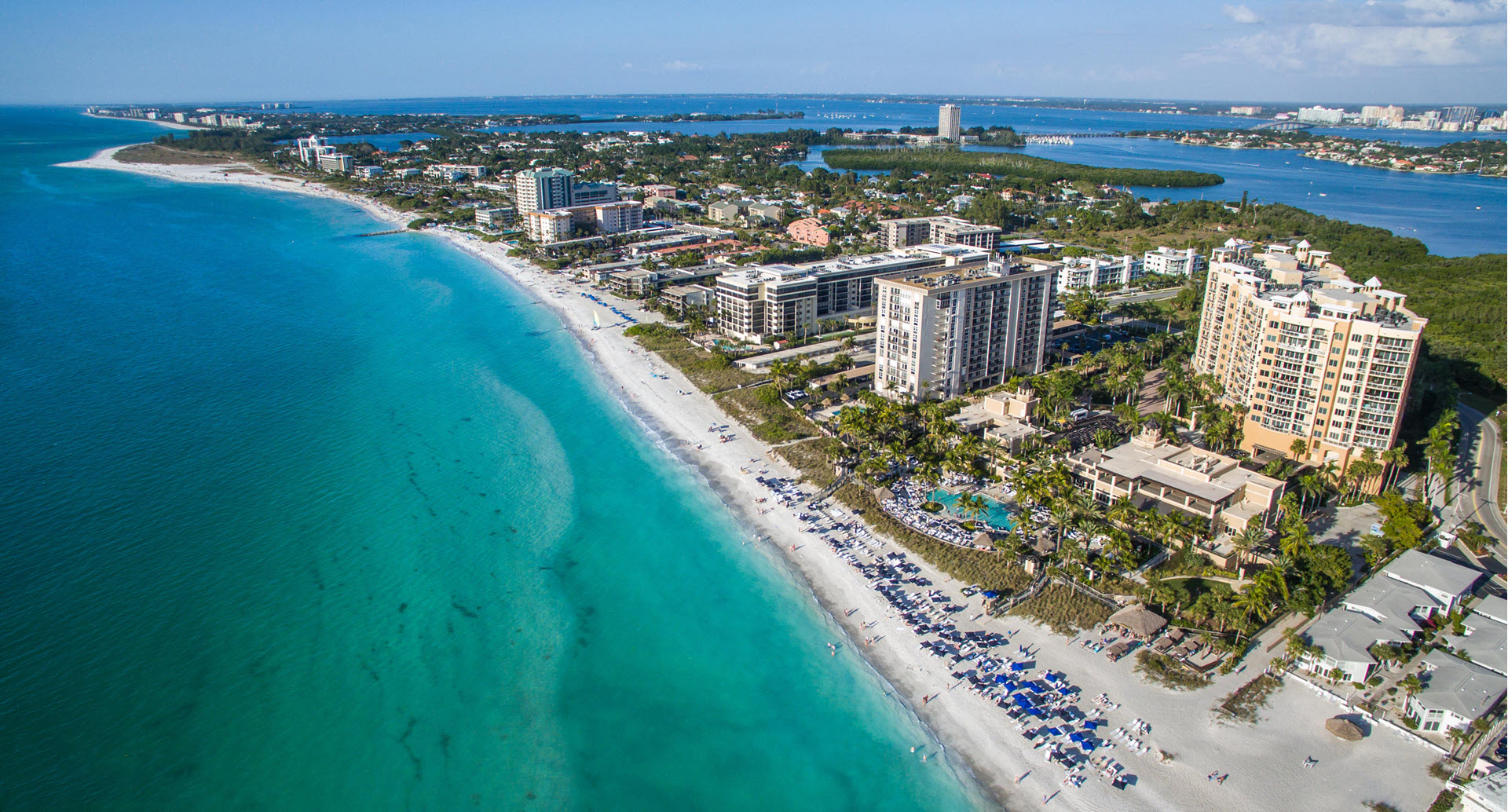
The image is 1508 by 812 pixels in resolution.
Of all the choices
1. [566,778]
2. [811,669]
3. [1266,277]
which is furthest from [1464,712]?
[1266,277]

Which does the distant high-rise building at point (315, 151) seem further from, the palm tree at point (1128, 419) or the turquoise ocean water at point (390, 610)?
the palm tree at point (1128, 419)

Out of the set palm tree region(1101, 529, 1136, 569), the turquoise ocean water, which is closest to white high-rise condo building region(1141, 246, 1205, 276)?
palm tree region(1101, 529, 1136, 569)

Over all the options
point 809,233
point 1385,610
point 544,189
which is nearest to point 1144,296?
point 809,233

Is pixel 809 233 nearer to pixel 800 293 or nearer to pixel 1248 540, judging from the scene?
pixel 800 293

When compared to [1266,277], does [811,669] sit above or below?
below

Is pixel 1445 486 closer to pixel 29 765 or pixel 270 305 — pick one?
pixel 29 765

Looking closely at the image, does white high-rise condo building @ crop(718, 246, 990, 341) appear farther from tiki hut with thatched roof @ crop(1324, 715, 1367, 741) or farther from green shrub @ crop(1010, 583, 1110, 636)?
tiki hut with thatched roof @ crop(1324, 715, 1367, 741)
